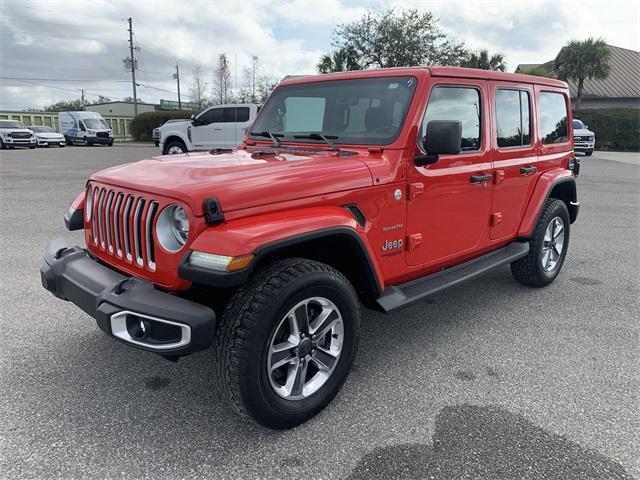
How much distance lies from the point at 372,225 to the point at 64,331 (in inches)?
94.9

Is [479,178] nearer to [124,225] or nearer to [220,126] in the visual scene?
[124,225]

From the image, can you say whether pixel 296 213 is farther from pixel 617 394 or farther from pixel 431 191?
pixel 617 394

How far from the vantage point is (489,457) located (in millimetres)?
2338

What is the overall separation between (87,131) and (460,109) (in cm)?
3232

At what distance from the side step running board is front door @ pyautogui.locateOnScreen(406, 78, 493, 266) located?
0.12 metres

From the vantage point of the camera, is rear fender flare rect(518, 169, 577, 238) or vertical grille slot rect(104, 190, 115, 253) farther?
rear fender flare rect(518, 169, 577, 238)

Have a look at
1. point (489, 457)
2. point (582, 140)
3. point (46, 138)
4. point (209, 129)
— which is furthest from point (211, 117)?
point (46, 138)

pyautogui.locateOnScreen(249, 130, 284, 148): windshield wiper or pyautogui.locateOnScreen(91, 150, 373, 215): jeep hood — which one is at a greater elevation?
pyautogui.locateOnScreen(249, 130, 284, 148): windshield wiper

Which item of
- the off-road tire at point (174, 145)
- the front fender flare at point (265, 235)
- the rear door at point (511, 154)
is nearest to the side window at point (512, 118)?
the rear door at point (511, 154)

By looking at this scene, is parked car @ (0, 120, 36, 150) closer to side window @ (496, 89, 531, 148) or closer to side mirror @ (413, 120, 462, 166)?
side window @ (496, 89, 531, 148)

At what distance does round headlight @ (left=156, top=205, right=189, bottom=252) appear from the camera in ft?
7.75

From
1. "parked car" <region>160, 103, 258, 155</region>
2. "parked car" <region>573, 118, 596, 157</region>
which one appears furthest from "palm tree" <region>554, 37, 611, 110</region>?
"parked car" <region>160, 103, 258, 155</region>

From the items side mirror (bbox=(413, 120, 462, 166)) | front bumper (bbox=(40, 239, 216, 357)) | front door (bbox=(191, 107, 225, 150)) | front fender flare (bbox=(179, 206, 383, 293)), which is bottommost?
front bumper (bbox=(40, 239, 216, 357))

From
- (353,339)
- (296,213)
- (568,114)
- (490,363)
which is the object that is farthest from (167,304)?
(568,114)
